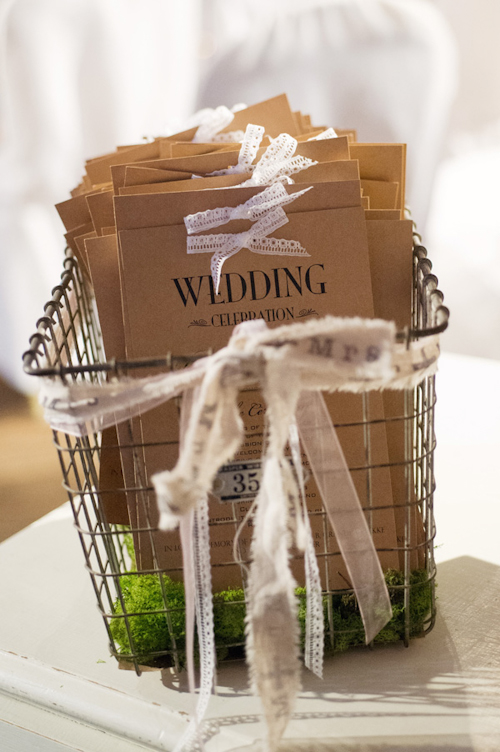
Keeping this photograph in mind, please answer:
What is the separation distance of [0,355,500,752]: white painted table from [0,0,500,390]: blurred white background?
0.93 m

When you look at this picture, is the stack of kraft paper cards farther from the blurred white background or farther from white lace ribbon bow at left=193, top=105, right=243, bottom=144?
the blurred white background

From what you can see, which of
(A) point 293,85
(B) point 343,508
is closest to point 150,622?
(B) point 343,508

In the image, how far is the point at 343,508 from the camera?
0.49m

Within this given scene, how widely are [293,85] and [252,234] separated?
3.55 feet

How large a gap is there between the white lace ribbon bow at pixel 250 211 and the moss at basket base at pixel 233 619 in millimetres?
278

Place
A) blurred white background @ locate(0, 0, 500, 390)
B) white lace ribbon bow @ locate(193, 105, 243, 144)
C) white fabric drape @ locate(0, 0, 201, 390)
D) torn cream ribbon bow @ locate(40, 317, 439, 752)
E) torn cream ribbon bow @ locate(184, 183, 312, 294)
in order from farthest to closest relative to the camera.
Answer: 1. white fabric drape @ locate(0, 0, 201, 390)
2. blurred white background @ locate(0, 0, 500, 390)
3. white lace ribbon bow @ locate(193, 105, 243, 144)
4. torn cream ribbon bow @ locate(184, 183, 312, 294)
5. torn cream ribbon bow @ locate(40, 317, 439, 752)

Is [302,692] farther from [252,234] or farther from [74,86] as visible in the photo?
[74,86]

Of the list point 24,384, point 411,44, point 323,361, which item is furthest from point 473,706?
point 24,384

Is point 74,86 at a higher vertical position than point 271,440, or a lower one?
higher

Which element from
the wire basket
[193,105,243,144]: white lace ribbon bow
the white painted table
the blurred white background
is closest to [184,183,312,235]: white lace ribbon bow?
the wire basket

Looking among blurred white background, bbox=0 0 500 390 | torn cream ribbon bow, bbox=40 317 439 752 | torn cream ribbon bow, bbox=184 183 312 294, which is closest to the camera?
torn cream ribbon bow, bbox=40 317 439 752

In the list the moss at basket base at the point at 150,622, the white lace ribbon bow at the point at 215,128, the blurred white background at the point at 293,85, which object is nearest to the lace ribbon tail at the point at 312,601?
the moss at basket base at the point at 150,622

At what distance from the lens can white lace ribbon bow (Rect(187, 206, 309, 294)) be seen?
533 mm

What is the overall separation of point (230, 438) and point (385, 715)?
0.24 meters
